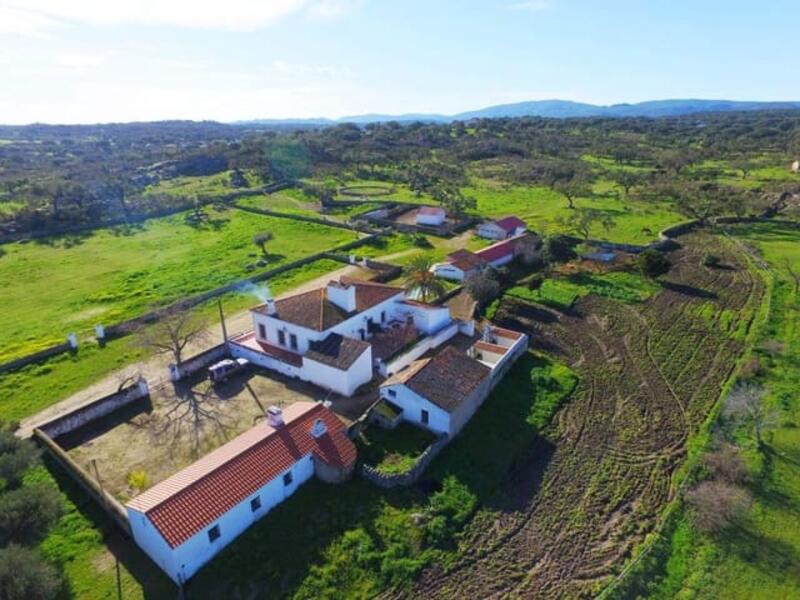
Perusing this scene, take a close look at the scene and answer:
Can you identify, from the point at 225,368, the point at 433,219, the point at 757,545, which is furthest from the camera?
the point at 433,219

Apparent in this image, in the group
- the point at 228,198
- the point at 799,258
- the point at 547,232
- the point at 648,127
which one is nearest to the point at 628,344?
the point at 547,232

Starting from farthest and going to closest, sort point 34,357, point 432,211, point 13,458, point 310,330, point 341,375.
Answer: point 432,211
point 34,357
point 310,330
point 341,375
point 13,458

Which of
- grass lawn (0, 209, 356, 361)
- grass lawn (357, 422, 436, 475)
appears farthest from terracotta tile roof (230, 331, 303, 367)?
grass lawn (0, 209, 356, 361)

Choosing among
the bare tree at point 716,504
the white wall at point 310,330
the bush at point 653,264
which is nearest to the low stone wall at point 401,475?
the white wall at point 310,330

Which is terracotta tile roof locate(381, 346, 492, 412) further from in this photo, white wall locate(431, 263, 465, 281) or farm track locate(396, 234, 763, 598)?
white wall locate(431, 263, 465, 281)

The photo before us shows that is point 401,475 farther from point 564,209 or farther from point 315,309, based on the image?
point 564,209

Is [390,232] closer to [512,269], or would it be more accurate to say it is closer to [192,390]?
[512,269]

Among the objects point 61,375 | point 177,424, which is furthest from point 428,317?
point 61,375
